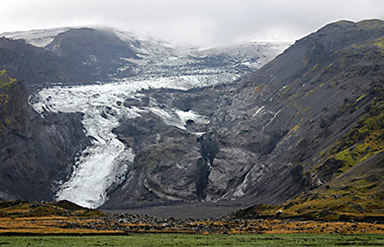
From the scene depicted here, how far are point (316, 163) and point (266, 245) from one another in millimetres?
120271

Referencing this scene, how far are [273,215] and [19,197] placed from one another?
348ft

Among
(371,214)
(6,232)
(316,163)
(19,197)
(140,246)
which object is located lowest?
(19,197)

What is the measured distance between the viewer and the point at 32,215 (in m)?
106

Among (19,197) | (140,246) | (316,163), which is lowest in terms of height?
(19,197)

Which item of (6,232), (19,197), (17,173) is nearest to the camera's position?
(6,232)

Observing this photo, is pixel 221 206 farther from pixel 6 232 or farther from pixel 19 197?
pixel 6 232

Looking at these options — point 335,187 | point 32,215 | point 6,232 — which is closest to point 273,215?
point 335,187

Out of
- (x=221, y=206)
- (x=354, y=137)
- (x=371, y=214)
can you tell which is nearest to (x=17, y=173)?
(x=221, y=206)

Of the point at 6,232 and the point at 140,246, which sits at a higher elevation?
the point at 140,246

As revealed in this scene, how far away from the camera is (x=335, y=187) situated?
12506 cm

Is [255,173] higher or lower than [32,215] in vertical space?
lower

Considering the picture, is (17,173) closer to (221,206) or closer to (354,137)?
(221,206)

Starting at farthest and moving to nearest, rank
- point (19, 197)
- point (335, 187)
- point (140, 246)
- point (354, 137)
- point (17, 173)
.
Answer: point (17, 173)
point (19, 197)
point (354, 137)
point (335, 187)
point (140, 246)

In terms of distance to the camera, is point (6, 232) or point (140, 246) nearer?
point (140, 246)
